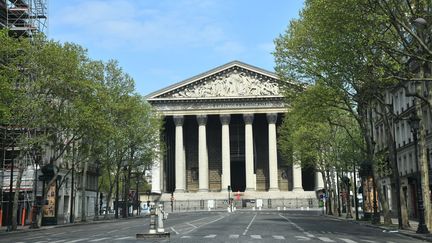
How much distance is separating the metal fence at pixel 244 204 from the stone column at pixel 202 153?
16.5 ft

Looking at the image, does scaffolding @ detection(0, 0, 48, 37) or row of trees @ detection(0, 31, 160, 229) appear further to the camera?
scaffolding @ detection(0, 0, 48, 37)

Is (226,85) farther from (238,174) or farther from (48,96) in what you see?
(48,96)

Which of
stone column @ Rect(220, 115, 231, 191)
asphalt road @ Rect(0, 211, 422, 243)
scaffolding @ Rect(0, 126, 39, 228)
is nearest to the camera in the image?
asphalt road @ Rect(0, 211, 422, 243)

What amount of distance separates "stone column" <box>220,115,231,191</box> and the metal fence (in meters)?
4.81

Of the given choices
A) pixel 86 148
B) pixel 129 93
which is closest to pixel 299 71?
pixel 86 148

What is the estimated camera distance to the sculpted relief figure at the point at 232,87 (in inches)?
3976

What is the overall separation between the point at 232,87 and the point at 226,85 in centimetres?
122

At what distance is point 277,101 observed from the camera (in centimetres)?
10100

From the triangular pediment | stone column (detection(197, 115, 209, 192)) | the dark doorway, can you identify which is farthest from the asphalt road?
the dark doorway

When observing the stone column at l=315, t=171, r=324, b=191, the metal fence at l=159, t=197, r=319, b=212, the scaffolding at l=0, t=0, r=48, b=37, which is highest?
the scaffolding at l=0, t=0, r=48, b=37

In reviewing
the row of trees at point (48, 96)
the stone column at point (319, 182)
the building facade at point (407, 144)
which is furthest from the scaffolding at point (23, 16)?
the stone column at point (319, 182)

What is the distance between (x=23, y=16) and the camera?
2263 inches

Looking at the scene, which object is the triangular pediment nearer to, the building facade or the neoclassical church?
the neoclassical church

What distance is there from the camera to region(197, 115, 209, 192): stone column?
100 m
